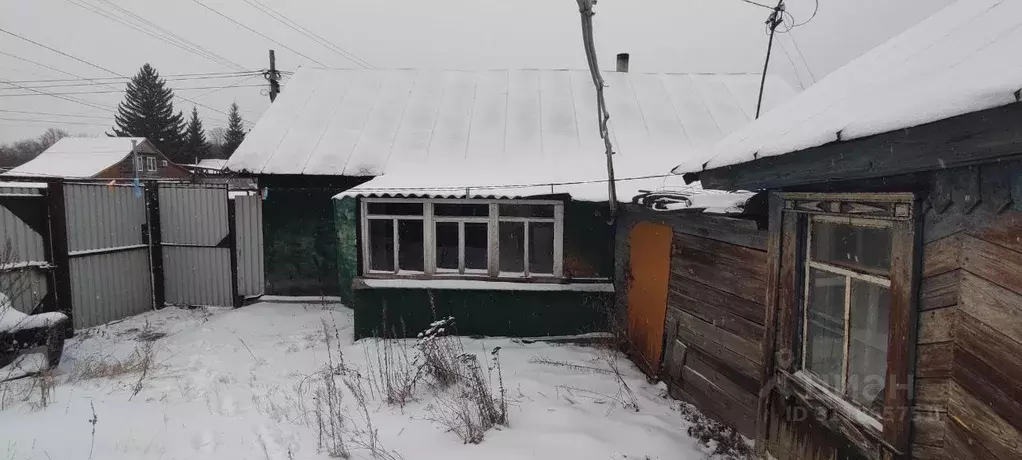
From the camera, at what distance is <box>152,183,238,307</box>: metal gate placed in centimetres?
948

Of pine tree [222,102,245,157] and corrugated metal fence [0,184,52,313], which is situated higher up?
pine tree [222,102,245,157]

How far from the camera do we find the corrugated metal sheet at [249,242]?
9875 mm

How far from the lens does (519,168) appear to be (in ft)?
29.3

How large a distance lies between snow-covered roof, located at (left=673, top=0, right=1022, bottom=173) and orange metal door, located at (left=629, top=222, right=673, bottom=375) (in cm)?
266

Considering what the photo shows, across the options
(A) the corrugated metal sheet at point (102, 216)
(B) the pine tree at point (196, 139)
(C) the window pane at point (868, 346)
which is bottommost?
(C) the window pane at point (868, 346)

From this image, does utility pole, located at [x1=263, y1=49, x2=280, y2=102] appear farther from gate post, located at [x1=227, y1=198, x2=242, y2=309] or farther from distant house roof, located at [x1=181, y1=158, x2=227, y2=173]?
gate post, located at [x1=227, y1=198, x2=242, y2=309]

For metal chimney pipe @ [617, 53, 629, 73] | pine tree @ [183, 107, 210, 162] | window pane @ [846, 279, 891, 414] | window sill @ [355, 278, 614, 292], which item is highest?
pine tree @ [183, 107, 210, 162]

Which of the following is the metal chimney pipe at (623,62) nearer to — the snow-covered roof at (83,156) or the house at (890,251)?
the house at (890,251)

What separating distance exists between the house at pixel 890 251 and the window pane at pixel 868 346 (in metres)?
0.01

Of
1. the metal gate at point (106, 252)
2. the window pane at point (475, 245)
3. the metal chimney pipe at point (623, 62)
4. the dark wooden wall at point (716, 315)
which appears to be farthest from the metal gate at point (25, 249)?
the metal chimney pipe at point (623, 62)

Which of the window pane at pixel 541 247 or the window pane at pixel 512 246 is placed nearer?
the window pane at pixel 541 247

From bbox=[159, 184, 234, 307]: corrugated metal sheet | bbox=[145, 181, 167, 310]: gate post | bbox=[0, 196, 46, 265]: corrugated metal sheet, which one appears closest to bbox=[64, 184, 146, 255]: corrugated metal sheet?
bbox=[145, 181, 167, 310]: gate post

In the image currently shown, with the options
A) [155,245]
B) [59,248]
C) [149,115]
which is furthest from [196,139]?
[59,248]

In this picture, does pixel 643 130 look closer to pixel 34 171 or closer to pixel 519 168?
pixel 519 168
